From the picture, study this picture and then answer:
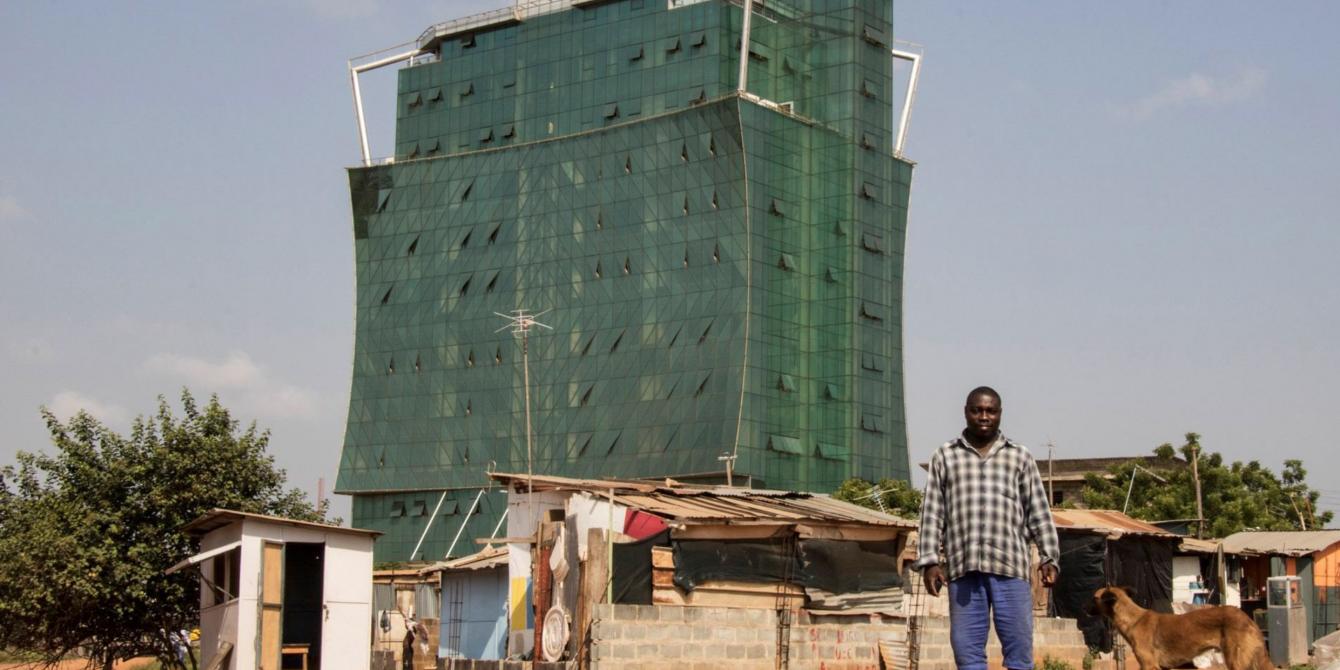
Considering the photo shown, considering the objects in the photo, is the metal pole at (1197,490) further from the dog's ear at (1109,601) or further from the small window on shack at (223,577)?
the dog's ear at (1109,601)

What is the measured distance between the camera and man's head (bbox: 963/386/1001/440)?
11.4m

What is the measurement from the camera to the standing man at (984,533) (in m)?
11.2

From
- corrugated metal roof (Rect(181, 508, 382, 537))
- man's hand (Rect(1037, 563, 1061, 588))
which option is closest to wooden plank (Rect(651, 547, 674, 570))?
corrugated metal roof (Rect(181, 508, 382, 537))

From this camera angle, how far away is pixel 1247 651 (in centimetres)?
1847

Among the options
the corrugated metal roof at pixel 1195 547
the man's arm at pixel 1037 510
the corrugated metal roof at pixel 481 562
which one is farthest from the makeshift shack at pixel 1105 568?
the man's arm at pixel 1037 510

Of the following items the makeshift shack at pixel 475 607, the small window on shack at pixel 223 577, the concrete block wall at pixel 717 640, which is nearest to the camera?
the concrete block wall at pixel 717 640

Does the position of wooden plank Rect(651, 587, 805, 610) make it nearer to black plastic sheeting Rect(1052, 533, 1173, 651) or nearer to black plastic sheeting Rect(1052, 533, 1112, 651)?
black plastic sheeting Rect(1052, 533, 1173, 651)

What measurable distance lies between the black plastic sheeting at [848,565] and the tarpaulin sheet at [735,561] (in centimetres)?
28

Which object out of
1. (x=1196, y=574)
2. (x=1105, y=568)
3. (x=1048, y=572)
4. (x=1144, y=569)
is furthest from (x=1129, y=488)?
(x=1048, y=572)

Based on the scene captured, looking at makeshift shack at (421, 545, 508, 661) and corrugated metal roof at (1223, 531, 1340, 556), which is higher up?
corrugated metal roof at (1223, 531, 1340, 556)

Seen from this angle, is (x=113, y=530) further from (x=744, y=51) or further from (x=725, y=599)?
(x=744, y=51)

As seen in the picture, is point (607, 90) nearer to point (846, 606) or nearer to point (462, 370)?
point (462, 370)

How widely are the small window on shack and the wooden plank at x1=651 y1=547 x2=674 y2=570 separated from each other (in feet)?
25.4

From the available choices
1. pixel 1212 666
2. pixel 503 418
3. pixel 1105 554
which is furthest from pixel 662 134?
pixel 1212 666
